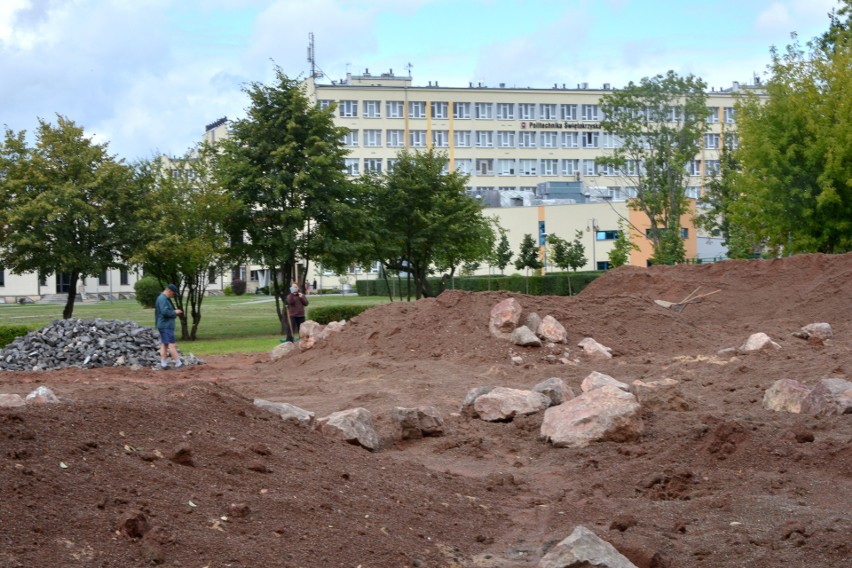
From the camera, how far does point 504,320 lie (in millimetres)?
21672

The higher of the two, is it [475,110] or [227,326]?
[475,110]

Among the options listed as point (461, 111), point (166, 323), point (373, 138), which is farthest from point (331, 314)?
point (461, 111)

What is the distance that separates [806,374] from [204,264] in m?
24.6

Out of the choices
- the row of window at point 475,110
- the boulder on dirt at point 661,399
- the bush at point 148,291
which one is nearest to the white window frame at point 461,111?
the row of window at point 475,110

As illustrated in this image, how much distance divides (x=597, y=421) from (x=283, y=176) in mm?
25519

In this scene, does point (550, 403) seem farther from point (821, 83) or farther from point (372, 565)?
point (821, 83)

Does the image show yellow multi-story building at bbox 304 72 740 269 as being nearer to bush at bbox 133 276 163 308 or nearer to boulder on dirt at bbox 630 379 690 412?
bush at bbox 133 276 163 308

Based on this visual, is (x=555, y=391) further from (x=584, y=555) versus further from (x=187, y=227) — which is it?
(x=187, y=227)

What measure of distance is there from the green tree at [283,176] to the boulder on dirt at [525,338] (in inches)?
604

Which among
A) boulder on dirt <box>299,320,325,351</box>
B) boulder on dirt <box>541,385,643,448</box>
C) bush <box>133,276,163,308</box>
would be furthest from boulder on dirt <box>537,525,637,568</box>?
bush <box>133,276,163,308</box>

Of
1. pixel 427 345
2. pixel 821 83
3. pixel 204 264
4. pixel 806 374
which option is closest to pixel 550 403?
pixel 806 374

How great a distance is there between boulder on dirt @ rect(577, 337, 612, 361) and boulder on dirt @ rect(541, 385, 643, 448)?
9407 millimetres

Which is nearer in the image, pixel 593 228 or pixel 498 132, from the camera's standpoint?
pixel 593 228

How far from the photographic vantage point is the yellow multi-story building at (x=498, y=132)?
300ft
